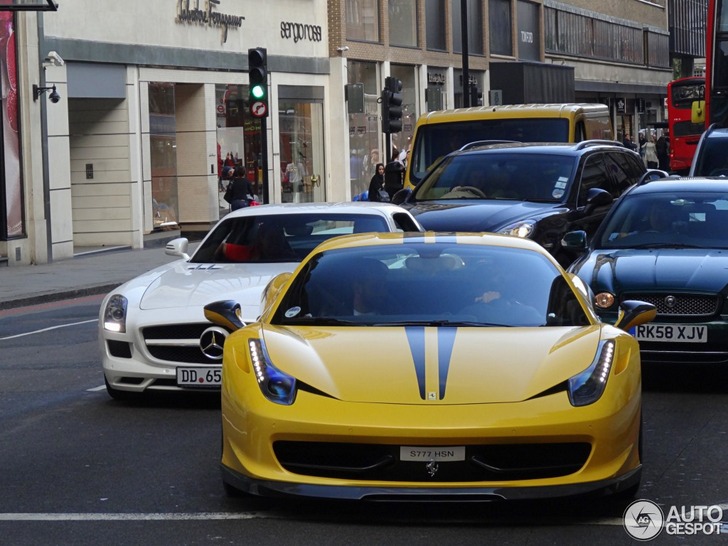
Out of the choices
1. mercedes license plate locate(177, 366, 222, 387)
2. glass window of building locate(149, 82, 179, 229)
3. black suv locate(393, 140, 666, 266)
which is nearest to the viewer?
mercedes license plate locate(177, 366, 222, 387)

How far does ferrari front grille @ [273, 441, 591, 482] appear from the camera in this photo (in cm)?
620

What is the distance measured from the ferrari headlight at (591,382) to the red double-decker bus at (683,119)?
38.9 meters

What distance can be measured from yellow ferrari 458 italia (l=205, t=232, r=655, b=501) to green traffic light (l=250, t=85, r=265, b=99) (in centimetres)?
1584

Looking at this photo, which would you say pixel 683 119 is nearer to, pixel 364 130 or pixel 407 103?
pixel 407 103

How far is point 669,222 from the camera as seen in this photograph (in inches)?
460

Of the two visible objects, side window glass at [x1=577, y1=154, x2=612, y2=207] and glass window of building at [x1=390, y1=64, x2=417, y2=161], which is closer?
side window glass at [x1=577, y1=154, x2=612, y2=207]

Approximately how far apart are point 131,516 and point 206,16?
92.7ft

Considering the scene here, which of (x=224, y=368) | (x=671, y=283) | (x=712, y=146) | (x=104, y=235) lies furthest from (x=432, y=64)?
(x=224, y=368)

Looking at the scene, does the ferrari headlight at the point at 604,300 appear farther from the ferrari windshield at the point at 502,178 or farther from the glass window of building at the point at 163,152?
the glass window of building at the point at 163,152

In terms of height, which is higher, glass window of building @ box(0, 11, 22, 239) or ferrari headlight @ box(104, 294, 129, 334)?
glass window of building @ box(0, 11, 22, 239)

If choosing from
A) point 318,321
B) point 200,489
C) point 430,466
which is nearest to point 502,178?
point 318,321

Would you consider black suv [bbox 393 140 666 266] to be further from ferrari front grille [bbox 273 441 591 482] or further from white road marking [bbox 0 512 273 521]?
ferrari front grille [bbox 273 441 591 482]

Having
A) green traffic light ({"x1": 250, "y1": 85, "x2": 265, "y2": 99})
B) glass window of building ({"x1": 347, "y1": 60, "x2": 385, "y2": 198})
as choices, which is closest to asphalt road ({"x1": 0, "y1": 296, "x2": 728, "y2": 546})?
green traffic light ({"x1": 250, "y1": 85, "x2": 265, "y2": 99})

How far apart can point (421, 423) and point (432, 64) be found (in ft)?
141
